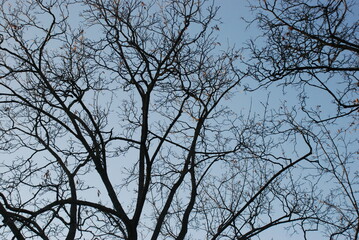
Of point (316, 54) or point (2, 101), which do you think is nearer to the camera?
point (316, 54)

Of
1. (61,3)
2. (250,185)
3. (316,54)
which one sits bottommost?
(316,54)

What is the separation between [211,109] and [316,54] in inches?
173

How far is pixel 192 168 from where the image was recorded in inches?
364

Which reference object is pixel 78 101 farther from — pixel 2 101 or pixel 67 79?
pixel 2 101

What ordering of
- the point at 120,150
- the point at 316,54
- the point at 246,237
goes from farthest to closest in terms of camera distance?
the point at 120,150 → the point at 246,237 → the point at 316,54

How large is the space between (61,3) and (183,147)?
4219 millimetres

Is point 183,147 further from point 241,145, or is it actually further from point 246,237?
point 246,237

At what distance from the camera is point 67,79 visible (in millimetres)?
8922

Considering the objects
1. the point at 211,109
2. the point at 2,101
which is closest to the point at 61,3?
the point at 2,101

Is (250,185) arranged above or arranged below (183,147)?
below

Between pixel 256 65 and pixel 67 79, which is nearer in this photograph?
pixel 256 65

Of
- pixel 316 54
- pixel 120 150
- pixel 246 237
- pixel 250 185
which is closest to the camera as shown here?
pixel 316 54

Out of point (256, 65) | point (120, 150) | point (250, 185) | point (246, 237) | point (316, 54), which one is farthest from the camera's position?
point (250, 185)

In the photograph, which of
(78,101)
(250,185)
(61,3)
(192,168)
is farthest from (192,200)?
(61,3)
